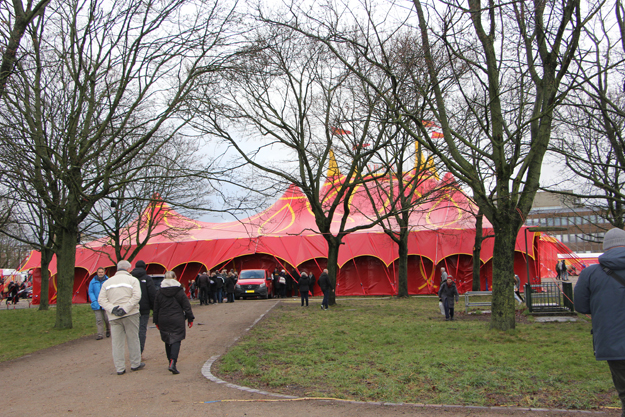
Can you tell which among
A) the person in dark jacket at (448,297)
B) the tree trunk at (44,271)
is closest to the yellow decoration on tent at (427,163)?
the person in dark jacket at (448,297)

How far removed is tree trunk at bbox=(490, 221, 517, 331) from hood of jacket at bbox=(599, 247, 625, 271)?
6314 millimetres

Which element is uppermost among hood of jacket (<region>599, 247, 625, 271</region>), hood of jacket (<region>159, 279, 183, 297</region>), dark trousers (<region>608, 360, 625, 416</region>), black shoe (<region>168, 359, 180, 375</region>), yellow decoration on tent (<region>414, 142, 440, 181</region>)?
yellow decoration on tent (<region>414, 142, 440, 181</region>)

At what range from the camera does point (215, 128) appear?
1653 cm

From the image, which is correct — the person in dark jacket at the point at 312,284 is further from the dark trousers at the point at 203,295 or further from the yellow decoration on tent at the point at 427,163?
the yellow decoration on tent at the point at 427,163

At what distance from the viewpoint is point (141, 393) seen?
5.93 metres

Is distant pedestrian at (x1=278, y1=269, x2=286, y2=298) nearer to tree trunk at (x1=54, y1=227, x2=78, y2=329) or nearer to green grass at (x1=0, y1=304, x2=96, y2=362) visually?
green grass at (x1=0, y1=304, x2=96, y2=362)

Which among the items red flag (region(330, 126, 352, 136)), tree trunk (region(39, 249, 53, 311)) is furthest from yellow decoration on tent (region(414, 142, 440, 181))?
tree trunk (region(39, 249, 53, 311))

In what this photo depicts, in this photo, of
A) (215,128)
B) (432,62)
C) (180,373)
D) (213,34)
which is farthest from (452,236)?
(180,373)

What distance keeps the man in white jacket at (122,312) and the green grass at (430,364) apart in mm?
1351

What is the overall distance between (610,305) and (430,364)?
3.47 metres

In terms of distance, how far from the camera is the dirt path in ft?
16.3

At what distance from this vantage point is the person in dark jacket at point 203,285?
70.3ft

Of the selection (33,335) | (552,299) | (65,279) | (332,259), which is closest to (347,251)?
(332,259)

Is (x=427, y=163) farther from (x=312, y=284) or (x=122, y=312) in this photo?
(x=122, y=312)
